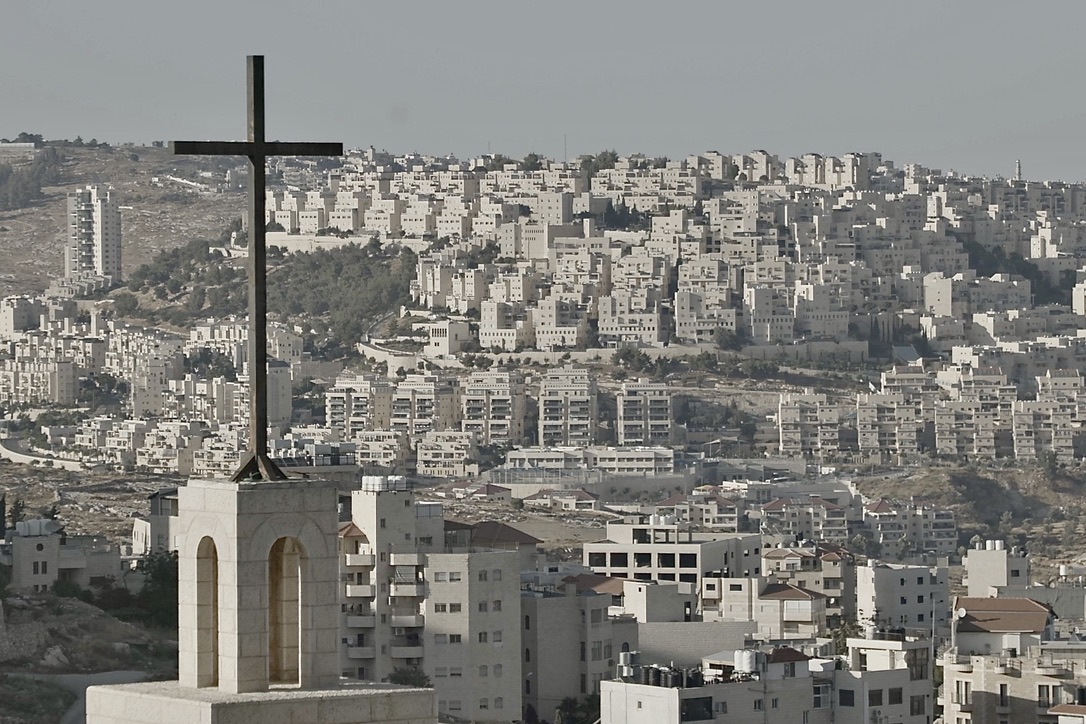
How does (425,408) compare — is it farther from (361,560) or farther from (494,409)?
(361,560)

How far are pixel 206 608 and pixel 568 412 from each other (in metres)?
75.5

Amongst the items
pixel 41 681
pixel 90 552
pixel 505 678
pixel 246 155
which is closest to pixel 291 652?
pixel 246 155

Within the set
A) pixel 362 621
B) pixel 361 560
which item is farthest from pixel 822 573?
pixel 362 621

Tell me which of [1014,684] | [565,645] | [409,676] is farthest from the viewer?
[565,645]

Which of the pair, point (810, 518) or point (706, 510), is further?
point (810, 518)

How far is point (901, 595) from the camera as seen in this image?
40844 millimetres

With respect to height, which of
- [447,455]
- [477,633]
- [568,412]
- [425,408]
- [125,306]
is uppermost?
[125,306]

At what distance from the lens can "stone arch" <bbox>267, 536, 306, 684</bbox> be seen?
17.0 ft

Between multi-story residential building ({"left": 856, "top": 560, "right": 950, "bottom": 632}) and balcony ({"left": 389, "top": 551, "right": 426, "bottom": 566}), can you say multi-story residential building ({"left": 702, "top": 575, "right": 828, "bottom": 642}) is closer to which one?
multi-story residential building ({"left": 856, "top": 560, "right": 950, "bottom": 632})

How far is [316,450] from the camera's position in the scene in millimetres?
43719

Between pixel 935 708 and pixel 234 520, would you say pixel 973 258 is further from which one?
pixel 234 520

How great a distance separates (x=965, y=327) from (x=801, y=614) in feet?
187

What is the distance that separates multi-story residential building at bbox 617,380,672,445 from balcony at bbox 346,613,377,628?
48.1 m

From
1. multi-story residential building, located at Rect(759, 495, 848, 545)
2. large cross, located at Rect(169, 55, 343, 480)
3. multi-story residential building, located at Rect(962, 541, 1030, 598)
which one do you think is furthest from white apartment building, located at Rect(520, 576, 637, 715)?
multi-story residential building, located at Rect(759, 495, 848, 545)
